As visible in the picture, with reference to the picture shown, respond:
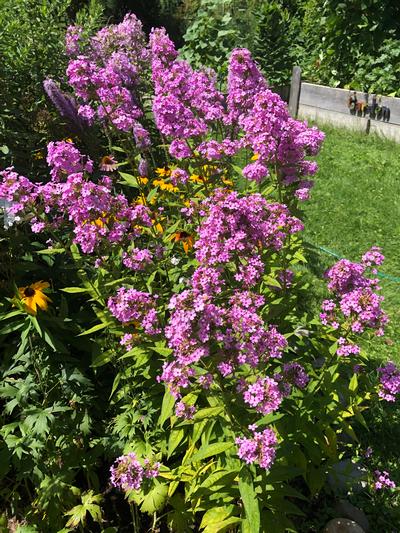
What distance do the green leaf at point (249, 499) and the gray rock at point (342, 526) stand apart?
2.55 ft

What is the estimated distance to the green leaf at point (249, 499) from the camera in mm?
1760

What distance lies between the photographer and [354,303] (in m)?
2.00

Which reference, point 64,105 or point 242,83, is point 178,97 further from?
point 64,105

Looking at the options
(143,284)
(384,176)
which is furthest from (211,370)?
(384,176)

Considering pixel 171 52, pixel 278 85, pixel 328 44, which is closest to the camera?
pixel 171 52

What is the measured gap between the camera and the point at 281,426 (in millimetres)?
2152

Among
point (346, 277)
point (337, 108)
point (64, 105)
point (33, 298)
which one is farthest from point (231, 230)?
point (337, 108)

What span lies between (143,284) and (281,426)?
0.96 meters

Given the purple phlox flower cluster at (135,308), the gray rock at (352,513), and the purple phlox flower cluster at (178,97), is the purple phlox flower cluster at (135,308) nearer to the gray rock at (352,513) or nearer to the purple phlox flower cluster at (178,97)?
the purple phlox flower cluster at (178,97)

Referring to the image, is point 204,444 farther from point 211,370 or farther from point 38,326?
point 38,326

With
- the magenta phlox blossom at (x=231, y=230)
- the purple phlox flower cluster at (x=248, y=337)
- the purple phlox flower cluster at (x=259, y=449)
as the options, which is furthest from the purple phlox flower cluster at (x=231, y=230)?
the purple phlox flower cluster at (x=259, y=449)

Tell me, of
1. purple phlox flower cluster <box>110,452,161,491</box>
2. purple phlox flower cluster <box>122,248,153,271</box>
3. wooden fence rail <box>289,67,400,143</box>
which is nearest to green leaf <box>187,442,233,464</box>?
purple phlox flower cluster <box>110,452,161,491</box>

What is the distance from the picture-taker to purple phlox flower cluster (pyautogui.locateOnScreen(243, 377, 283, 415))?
1.65 m

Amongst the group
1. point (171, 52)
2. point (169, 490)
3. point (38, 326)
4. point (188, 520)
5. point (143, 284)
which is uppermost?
point (171, 52)
